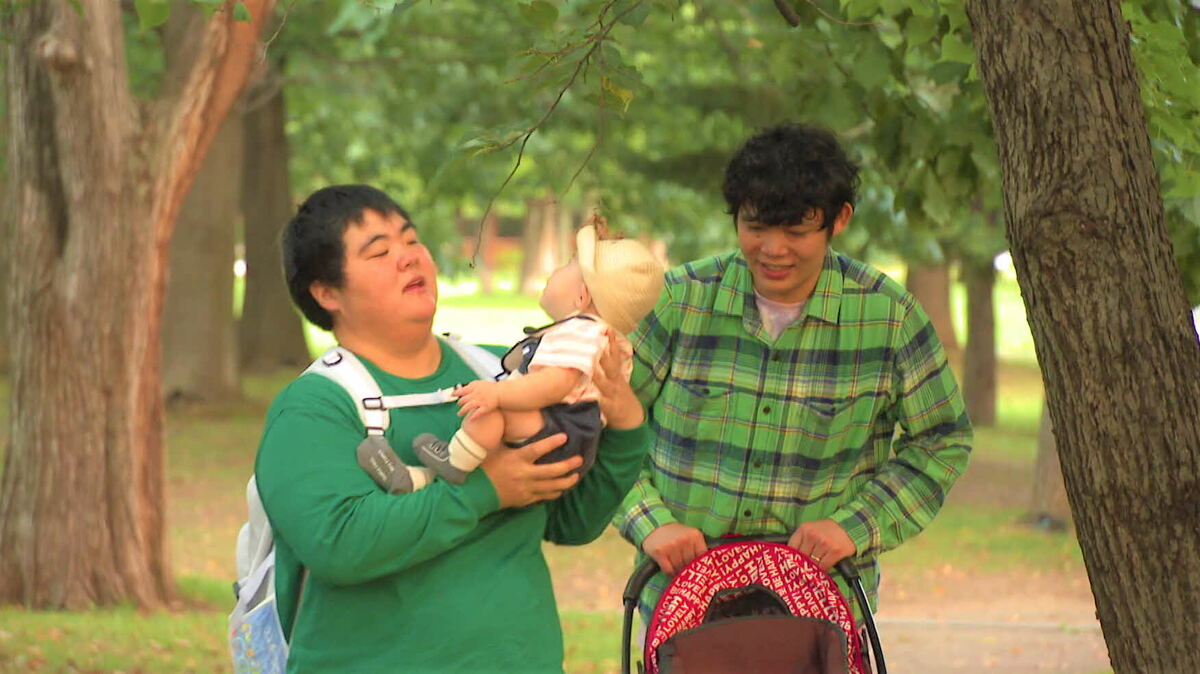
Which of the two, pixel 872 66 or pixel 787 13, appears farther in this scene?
pixel 872 66

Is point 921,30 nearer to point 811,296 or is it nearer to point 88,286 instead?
point 811,296

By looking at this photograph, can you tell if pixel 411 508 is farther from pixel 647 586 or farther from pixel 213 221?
pixel 213 221

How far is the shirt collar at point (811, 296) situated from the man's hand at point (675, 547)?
1.71ft

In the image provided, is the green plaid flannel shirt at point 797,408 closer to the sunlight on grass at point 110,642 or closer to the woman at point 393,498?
the woman at point 393,498

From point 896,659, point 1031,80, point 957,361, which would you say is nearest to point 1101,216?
point 1031,80

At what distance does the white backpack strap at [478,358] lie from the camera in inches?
127

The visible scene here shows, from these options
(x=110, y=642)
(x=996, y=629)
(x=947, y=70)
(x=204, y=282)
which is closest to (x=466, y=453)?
(x=947, y=70)

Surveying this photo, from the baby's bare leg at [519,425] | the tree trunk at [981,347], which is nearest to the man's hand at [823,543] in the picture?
the baby's bare leg at [519,425]

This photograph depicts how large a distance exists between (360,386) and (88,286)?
22.0 ft

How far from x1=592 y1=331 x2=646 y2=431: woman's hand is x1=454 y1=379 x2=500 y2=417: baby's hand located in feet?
0.68

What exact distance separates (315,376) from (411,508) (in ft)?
1.02

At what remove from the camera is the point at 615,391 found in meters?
3.12

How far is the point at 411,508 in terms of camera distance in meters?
2.85

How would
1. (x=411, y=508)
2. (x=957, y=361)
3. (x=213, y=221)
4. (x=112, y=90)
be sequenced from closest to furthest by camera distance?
(x=411, y=508), (x=112, y=90), (x=213, y=221), (x=957, y=361)
